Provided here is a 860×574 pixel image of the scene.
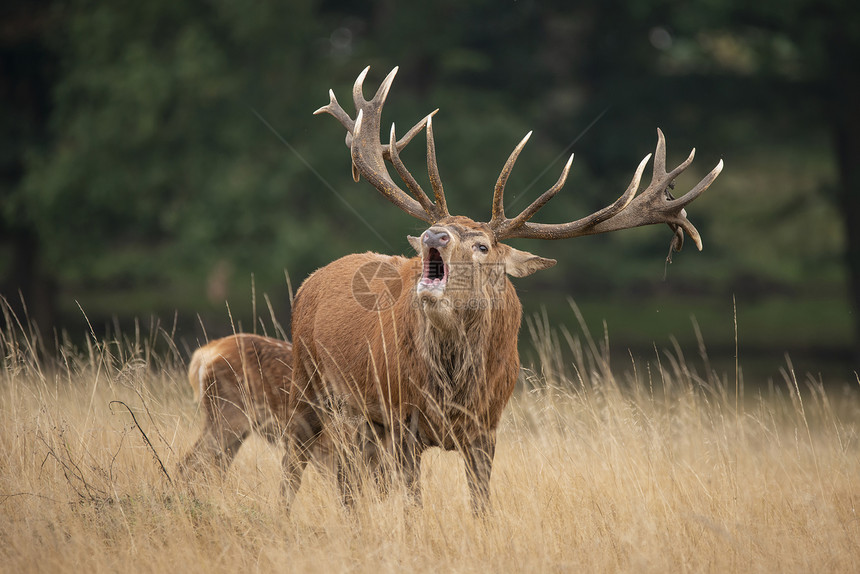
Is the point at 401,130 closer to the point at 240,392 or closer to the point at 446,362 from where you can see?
the point at 240,392

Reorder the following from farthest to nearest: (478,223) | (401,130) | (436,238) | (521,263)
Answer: (401,130), (521,263), (478,223), (436,238)

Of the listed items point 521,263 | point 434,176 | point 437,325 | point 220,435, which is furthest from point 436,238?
point 220,435

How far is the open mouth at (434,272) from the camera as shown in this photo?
13.4ft

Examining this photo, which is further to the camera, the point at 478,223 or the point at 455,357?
the point at 478,223

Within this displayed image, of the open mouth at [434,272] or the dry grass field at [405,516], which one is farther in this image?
the open mouth at [434,272]

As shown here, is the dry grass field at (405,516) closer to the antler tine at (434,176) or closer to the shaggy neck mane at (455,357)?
the shaggy neck mane at (455,357)

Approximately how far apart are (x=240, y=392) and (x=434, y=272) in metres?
1.62

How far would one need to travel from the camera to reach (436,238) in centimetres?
403

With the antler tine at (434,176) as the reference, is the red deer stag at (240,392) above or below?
below

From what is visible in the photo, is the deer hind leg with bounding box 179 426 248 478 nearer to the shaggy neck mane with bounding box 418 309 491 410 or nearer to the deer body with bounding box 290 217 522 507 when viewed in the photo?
the deer body with bounding box 290 217 522 507

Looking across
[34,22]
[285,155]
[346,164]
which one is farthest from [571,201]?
[34,22]

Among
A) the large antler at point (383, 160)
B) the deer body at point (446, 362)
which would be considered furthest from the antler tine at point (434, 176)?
the deer body at point (446, 362)

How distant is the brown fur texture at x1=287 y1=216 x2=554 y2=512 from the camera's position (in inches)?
166

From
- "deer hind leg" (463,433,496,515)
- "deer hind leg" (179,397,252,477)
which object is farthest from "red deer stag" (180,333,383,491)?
"deer hind leg" (463,433,496,515)
